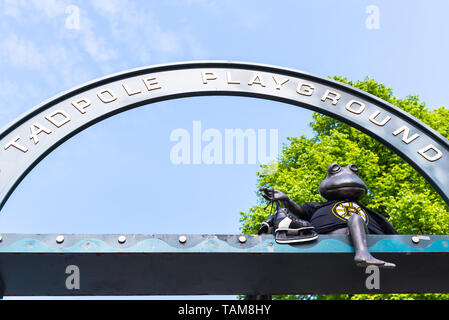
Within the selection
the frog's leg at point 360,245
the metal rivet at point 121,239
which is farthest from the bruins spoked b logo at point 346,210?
the metal rivet at point 121,239

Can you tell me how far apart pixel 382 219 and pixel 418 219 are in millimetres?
8986

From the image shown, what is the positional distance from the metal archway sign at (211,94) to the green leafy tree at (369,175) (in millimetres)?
7858

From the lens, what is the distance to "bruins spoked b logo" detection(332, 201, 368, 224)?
7547 millimetres

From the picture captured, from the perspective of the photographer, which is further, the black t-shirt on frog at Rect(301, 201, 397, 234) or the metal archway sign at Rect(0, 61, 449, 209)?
the metal archway sign at Rect(0, 61, 449, 209)

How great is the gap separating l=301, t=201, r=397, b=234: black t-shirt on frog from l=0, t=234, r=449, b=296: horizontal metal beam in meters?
0.52

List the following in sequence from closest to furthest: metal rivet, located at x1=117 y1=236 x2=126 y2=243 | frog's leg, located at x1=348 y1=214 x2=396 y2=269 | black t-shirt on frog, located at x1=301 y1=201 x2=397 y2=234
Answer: frog's leg, located at x1=348 y1=214 x2=396 y2=269
metal rivet, located at x1=117 y1=236 x2=126 y2=243
black t-shirt on frog, located at x1=301 y1=201 x2=397 y2=234

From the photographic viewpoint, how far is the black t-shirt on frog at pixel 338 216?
739 cm

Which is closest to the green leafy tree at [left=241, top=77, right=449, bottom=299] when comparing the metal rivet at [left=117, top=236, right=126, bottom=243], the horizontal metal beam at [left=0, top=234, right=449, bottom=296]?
the horizontal metal beam at [left=0, top=234, right=449, bottom=296]

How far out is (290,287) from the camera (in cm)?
751

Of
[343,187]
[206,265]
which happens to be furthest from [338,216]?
[206,265]

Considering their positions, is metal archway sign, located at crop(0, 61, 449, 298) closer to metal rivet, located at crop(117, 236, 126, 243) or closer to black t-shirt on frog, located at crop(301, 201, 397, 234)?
metal rivet, located at crop(117, 236, 126, 243)
